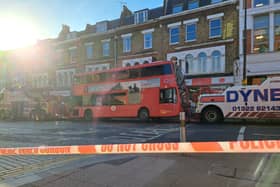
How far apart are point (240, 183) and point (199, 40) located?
20.9 metres

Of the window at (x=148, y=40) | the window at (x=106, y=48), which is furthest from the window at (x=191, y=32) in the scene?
the window at (x=106, y=48)

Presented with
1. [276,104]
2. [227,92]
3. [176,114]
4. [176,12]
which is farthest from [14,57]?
[276,104]

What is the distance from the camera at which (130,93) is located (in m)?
17.1

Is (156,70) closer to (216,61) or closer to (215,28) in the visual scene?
(216,61)

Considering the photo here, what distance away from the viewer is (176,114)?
1491 cm

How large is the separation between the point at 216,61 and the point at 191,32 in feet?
13.4

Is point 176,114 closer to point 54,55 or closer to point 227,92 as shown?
point 227,92

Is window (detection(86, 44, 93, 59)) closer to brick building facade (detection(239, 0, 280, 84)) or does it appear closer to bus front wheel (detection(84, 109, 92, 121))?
bus front wheel (detection(84, 109, 92, 121))

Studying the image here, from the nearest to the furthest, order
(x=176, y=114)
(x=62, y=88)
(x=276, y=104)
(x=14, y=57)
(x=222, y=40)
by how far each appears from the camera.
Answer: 1. (x=276, y=104)
2. (x=176, y=114)
3. (x=222, y=40)
4. (x=62, y=88)
5. (x=14, y=57)

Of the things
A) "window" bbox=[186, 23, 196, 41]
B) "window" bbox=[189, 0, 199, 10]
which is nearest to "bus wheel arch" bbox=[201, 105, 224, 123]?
"window" bbox=[186, 23, 196, 41]

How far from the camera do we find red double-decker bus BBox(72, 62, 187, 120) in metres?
15.3

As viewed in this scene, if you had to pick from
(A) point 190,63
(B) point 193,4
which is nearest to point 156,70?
(A) point 190,63

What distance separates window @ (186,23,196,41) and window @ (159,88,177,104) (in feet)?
34.5

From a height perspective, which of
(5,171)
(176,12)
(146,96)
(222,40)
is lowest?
(5,171)
